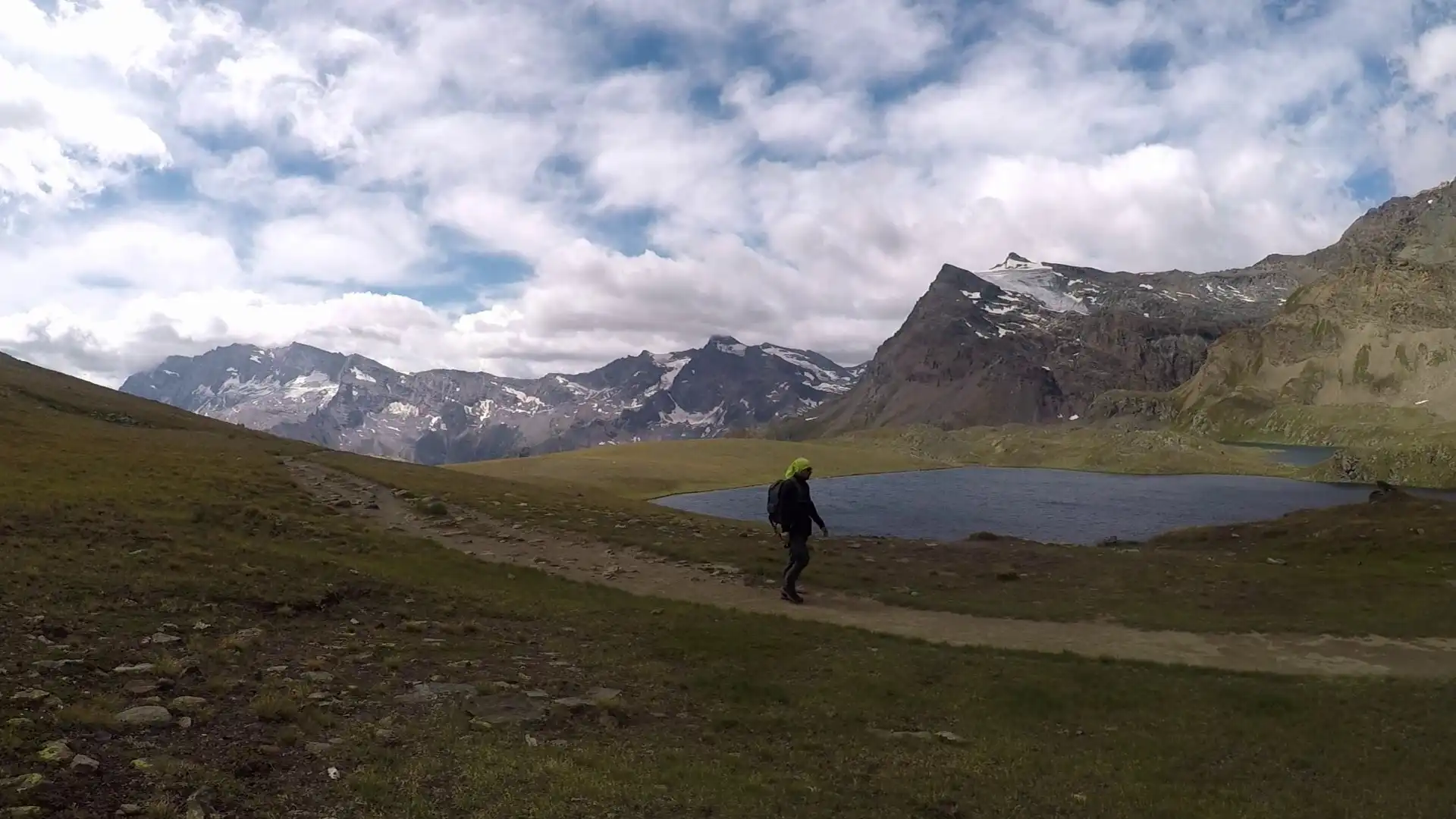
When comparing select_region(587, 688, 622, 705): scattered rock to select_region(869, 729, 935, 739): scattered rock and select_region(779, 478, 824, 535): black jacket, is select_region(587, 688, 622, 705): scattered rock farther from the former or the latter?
select_region(779, 478, 824, 535): black jacket

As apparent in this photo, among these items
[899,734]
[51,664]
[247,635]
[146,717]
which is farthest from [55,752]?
[899,734]

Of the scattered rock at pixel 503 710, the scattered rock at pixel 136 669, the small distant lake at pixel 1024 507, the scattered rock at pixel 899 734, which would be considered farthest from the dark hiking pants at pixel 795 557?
the small distant lake at pixel 1024 507

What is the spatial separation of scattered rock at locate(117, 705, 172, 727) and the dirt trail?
17.2 metres

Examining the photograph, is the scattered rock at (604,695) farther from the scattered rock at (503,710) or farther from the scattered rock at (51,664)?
the scattered rock at (51,664)

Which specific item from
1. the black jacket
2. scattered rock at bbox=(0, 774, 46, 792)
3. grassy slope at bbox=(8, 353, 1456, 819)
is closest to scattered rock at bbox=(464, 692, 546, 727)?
grassy slope at bbox=(8, 353, 1456, 819)

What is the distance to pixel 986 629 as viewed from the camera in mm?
25609

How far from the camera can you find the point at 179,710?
12445 millimetres

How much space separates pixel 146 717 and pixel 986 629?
72.7ft

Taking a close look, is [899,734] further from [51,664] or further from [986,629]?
[51,664]

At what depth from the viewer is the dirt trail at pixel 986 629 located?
22969 mm

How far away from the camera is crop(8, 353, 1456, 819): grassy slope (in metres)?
11.1

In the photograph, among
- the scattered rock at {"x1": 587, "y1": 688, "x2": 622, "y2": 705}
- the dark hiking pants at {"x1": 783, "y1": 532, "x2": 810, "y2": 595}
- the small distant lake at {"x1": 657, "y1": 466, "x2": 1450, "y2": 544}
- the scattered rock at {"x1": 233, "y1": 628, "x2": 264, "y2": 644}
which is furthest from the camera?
the small distant lake at {"x1": 657, "y1": 466, "x2": 1450, "y2": 544}

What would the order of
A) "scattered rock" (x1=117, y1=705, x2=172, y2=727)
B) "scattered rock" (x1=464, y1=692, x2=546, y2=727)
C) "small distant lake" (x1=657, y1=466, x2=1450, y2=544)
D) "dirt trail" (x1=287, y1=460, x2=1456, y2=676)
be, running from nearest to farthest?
"scattered rock" (x1=117, y1=705, x2=172, y2=727)
"scattered rock" (x1=464, y1=692, x2=546, y2=727)
"dirt trail" (x1=287, y1=460, x2=1456, y2=676)
"small distant lake" (x1=657, y1=466, x2=1450, y2=544)

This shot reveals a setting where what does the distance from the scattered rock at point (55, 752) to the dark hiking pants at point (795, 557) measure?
2061 cm
